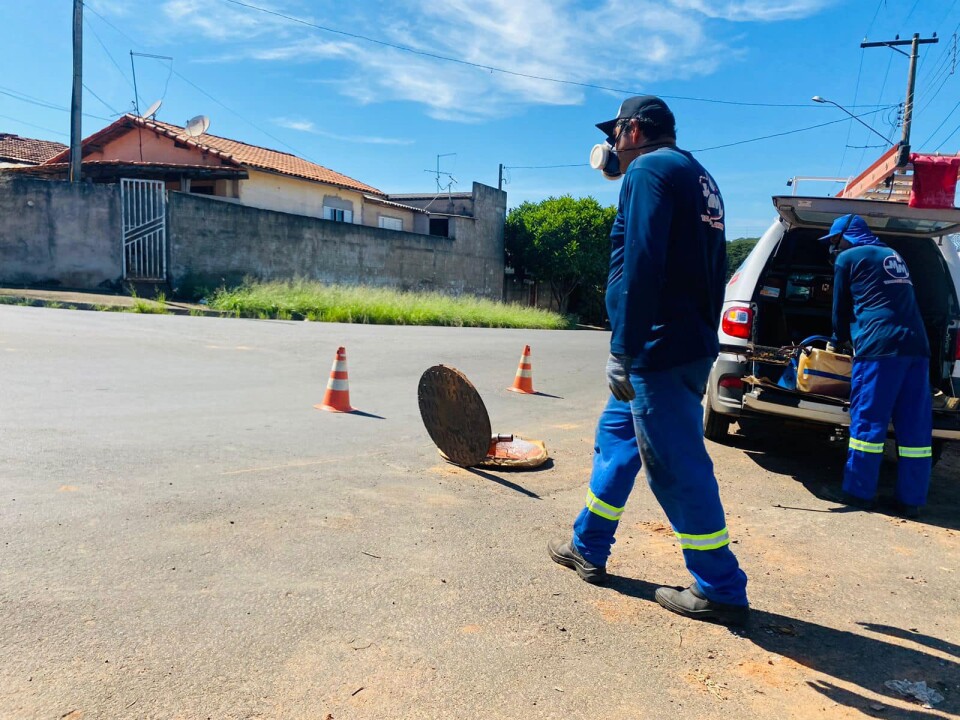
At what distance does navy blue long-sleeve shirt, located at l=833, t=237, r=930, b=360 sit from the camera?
4.68 meters

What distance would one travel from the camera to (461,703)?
2.33 m

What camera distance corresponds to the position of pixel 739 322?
560 cm

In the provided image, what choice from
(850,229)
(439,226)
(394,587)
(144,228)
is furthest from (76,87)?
(394,587)

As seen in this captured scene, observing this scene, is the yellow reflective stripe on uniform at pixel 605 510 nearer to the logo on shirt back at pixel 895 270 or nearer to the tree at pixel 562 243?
the logo on shirt back at pixel 895 270

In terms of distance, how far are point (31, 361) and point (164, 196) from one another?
12.9 metres

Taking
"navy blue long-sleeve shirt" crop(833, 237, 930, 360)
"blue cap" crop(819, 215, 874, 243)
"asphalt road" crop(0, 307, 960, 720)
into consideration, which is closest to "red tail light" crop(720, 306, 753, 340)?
"navy blue long-sleeve shirt" crop(833, 237, 930, 360)

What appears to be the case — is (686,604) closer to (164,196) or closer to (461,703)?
(461,703)

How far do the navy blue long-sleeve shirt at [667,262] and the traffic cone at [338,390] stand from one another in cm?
446

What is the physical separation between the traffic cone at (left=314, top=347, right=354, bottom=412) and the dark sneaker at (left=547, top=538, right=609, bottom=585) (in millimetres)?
3880

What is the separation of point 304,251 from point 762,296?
20.0 meters

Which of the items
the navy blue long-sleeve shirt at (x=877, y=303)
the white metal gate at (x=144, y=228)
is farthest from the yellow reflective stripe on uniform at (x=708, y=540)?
the white metal gate at (x=144, y=228)

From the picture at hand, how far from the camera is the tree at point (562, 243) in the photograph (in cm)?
3766

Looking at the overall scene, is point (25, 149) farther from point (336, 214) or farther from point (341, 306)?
point (341, 306)

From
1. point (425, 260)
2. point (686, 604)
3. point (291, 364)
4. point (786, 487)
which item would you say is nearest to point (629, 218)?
point (686, 604)
